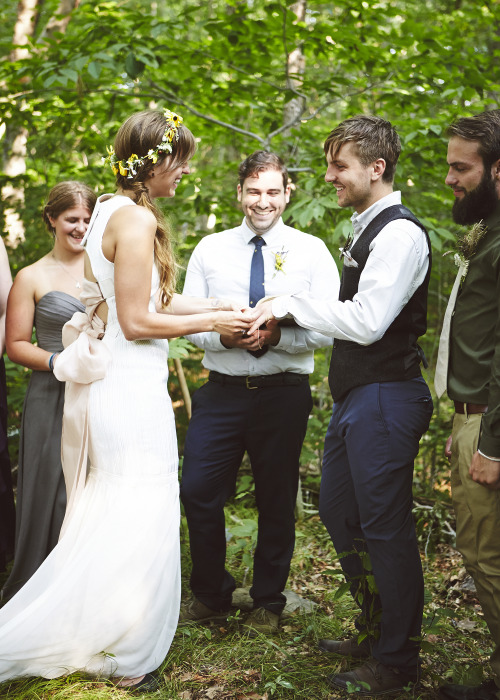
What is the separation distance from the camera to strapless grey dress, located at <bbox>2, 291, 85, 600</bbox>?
10.9 feet

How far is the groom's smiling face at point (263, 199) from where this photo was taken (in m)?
3.39

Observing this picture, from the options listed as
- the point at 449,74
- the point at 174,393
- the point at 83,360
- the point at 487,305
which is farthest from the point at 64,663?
the point at 449,74

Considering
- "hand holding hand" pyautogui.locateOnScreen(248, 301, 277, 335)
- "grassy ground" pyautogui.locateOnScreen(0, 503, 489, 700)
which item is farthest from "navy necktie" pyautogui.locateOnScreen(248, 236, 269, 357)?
"grassy ground" pyautogui.locateOnScreen(0, 503, 489, 700)

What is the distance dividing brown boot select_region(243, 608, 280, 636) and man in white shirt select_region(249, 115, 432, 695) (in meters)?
0.60

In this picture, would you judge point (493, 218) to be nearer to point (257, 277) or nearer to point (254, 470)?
point (257, 277)

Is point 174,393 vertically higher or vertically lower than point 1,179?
lower

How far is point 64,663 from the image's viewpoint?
8.08 feet

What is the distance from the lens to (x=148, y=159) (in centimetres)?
260

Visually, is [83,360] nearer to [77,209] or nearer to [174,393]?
[77,209]

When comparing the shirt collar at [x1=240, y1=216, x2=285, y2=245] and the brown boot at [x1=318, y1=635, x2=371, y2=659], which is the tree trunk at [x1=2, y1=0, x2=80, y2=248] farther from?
the brown boot at [x1=318, y1=635, x2=371, y2=659]

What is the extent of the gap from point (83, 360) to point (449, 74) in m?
3.61

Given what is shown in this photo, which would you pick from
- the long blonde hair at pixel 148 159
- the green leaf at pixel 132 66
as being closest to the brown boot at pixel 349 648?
the long blonde hair at pixel 148 159

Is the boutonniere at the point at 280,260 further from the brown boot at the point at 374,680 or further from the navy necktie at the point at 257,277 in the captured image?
the brown boot at the point at 374,680

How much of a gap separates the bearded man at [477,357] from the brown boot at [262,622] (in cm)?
100
